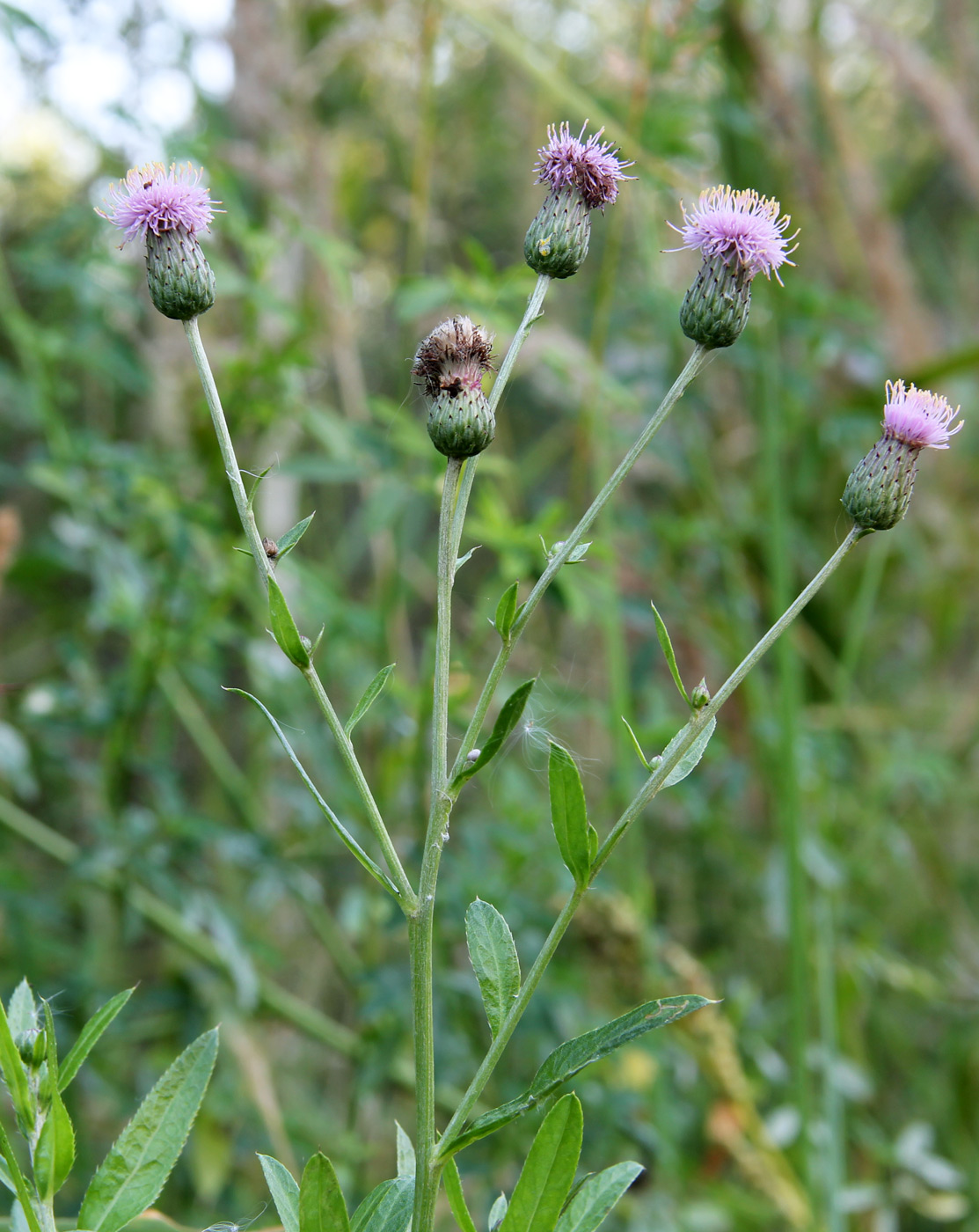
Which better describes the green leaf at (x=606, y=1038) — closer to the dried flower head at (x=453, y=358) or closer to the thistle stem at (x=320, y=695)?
the thistle stem at (x=320, y=695)

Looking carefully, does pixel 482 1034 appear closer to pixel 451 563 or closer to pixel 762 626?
pixel 762 626

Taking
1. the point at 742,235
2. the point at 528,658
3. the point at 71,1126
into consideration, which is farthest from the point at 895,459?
the point at 528,658

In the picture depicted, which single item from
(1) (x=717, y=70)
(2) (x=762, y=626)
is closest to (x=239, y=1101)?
(2) (x=762, y=626)

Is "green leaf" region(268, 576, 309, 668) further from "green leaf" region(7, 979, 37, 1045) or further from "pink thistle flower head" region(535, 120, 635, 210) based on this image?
"pink thistle flower head" region(535, 120, 635, 210)

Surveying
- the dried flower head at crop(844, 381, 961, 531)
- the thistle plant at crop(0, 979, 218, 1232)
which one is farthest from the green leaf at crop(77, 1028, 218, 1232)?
the dried flower head at crop(844, 381, 961, 531)

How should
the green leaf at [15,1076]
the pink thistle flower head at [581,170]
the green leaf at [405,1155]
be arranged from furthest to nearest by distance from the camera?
the pink thistle flower head at [581,170] → the green leaf at [405,1155] → the green leaf at [15,1076]

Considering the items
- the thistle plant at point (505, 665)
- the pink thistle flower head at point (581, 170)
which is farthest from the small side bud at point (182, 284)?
the pink thistle flower head at point (581, 170)

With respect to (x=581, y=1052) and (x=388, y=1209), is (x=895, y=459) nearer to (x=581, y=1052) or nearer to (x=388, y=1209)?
(x=581, y=1052)

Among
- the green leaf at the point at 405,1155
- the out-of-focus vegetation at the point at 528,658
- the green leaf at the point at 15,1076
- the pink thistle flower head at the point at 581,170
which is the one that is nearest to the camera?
the green leaf at the point at 15,1076
